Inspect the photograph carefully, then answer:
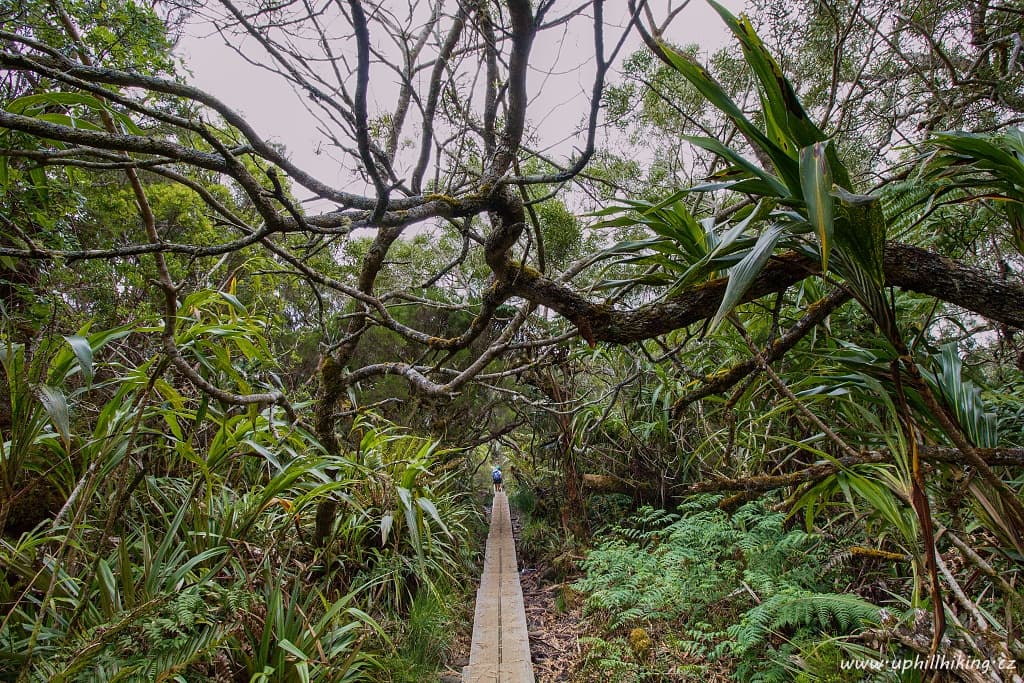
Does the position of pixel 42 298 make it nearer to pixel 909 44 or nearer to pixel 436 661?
pixel 436 661

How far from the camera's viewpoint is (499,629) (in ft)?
7.93

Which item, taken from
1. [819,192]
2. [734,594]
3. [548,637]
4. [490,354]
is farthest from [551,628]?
[819,192]

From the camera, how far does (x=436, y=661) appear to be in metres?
2.21

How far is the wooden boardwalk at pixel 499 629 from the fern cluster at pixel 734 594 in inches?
15.0

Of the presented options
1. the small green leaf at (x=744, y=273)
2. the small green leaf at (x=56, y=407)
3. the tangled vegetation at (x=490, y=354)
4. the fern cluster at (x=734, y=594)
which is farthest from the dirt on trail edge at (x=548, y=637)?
the small green leaf at (x=744, y=273)

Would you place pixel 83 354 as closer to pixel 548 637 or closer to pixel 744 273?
pixel 744 273

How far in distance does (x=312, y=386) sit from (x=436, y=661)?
2.13 m

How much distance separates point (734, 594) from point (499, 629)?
47.5 inches

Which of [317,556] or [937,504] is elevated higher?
[317,556]

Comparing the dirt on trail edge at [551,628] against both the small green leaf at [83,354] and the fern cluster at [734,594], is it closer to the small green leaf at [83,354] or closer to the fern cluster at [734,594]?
the fern cluster at [734,594]

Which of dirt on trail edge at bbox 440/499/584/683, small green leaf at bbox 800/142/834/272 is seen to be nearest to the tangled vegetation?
small green leaf at bbox 800/142/834/272

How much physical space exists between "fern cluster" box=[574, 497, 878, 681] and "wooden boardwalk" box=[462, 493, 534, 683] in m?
0.38

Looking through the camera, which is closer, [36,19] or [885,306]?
[885,306]

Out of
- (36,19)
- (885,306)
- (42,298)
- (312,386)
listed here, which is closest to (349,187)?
(36,19)
